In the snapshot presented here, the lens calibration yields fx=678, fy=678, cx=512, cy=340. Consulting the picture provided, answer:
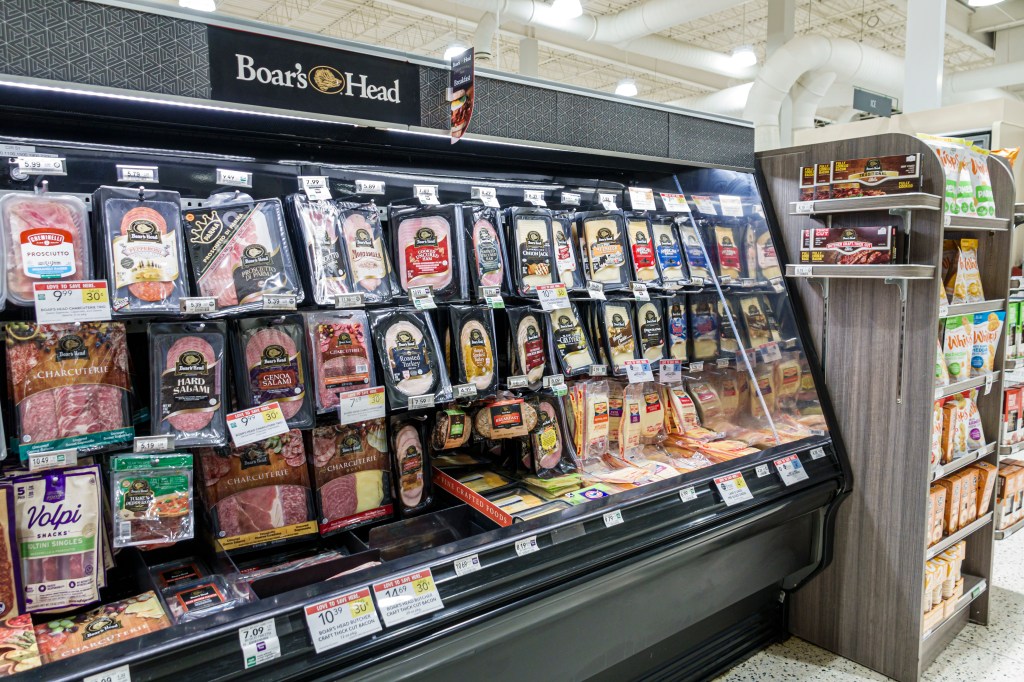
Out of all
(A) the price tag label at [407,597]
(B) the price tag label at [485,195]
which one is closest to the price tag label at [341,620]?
(A) the price tag label at [407,597]

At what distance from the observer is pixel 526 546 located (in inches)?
71.3

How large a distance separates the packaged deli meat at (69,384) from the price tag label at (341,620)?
25.0 inches

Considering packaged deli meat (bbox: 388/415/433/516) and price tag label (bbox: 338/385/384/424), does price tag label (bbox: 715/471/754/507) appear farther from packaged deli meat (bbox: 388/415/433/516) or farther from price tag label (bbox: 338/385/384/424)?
price tag label (bbox: 338/385/384/424)

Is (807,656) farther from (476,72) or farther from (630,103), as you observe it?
(476,72)

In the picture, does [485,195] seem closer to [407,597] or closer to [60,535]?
[407,597]

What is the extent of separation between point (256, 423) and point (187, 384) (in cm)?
19

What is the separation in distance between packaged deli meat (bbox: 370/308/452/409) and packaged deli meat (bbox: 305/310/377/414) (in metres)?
0.05

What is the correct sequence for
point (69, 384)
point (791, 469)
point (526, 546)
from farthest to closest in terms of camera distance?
point (791, 469)
point (526, 546)
point (69, 384)

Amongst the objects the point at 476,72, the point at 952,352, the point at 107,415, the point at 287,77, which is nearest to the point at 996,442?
the point at 952,352

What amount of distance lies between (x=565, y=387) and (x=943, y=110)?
413 cm

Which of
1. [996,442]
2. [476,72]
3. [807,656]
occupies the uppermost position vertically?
[476,72]

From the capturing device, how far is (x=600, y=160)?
2.59 meters

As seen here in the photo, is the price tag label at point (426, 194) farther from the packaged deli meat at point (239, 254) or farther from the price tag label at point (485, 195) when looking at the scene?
the packaged deli meat at point (239, 254)

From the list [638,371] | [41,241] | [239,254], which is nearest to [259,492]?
[239,254]
